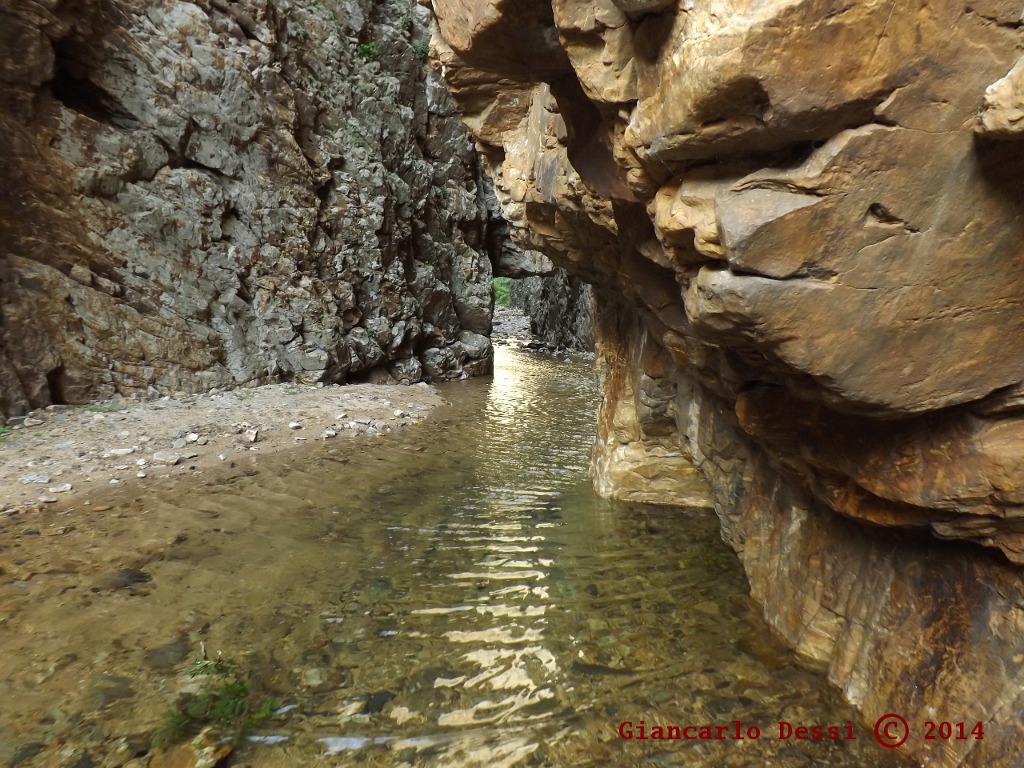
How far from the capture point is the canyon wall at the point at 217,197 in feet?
35.3

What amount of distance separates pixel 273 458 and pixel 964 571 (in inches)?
362

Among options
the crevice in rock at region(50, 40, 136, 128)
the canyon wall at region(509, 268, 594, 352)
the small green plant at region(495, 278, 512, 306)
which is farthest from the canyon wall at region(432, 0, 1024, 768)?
the small green plant at region(495, 278, 512, 306)

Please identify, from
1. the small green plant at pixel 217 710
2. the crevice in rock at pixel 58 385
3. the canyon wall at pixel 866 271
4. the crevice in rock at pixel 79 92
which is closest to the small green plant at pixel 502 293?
the crevice in rock at pixel 79 92

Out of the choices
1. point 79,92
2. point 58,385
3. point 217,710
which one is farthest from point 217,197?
point 217,710

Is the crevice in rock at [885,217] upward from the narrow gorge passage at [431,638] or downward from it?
upward

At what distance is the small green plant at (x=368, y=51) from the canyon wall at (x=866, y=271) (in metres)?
15.4

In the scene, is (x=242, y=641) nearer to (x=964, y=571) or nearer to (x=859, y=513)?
(x=859, y=513)

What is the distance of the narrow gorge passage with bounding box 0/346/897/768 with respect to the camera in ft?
12.2

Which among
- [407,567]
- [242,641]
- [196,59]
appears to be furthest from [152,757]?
[196,59]

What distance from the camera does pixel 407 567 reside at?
6.07 m

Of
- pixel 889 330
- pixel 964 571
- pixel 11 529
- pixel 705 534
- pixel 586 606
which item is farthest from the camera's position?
pixel 705 534

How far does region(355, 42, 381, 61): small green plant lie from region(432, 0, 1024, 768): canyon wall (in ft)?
50.4

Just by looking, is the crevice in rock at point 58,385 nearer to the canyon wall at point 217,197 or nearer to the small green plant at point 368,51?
the canyon wall at point 217,197

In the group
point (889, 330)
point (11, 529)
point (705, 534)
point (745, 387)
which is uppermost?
point (889, 330)
